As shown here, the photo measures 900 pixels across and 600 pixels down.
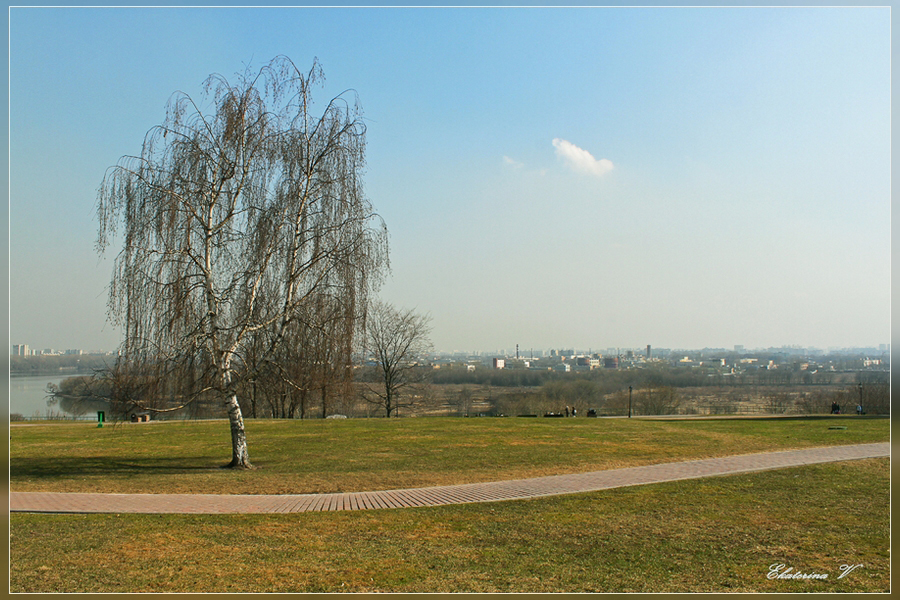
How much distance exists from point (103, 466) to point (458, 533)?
11.4 meters

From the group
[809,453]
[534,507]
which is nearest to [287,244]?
[534,507]

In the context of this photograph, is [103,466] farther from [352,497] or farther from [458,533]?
[458,533]

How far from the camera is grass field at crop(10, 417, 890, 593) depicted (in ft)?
20.3

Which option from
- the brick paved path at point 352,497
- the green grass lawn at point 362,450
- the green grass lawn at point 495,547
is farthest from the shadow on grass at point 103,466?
the green grass lawn at point 495,547

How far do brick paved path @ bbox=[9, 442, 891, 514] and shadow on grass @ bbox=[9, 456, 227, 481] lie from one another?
2435 mm

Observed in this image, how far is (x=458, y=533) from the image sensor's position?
27.3 ft

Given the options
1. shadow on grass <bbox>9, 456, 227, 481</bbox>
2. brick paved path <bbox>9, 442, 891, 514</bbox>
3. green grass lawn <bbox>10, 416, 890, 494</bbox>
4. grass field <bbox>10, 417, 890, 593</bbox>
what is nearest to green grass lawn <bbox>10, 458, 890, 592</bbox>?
grass field <bbox>10, 417, 890, 593</bbox>

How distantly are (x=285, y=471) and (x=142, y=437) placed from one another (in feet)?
34.2

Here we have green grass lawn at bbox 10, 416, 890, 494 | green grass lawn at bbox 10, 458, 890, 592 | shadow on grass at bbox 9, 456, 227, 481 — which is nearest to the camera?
green grass lawn at bbox 10, 458, 890, 592

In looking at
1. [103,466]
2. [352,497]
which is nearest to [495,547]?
[352,497]

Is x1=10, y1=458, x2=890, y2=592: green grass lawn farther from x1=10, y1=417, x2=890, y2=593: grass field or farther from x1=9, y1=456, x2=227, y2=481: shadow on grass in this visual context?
x1=9, y1=456, x2=227, y2=481: shadow on grass

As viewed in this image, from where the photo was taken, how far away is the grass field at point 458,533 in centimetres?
620

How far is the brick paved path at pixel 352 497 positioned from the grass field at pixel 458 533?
60cm

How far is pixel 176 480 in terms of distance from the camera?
1340 centimetres
